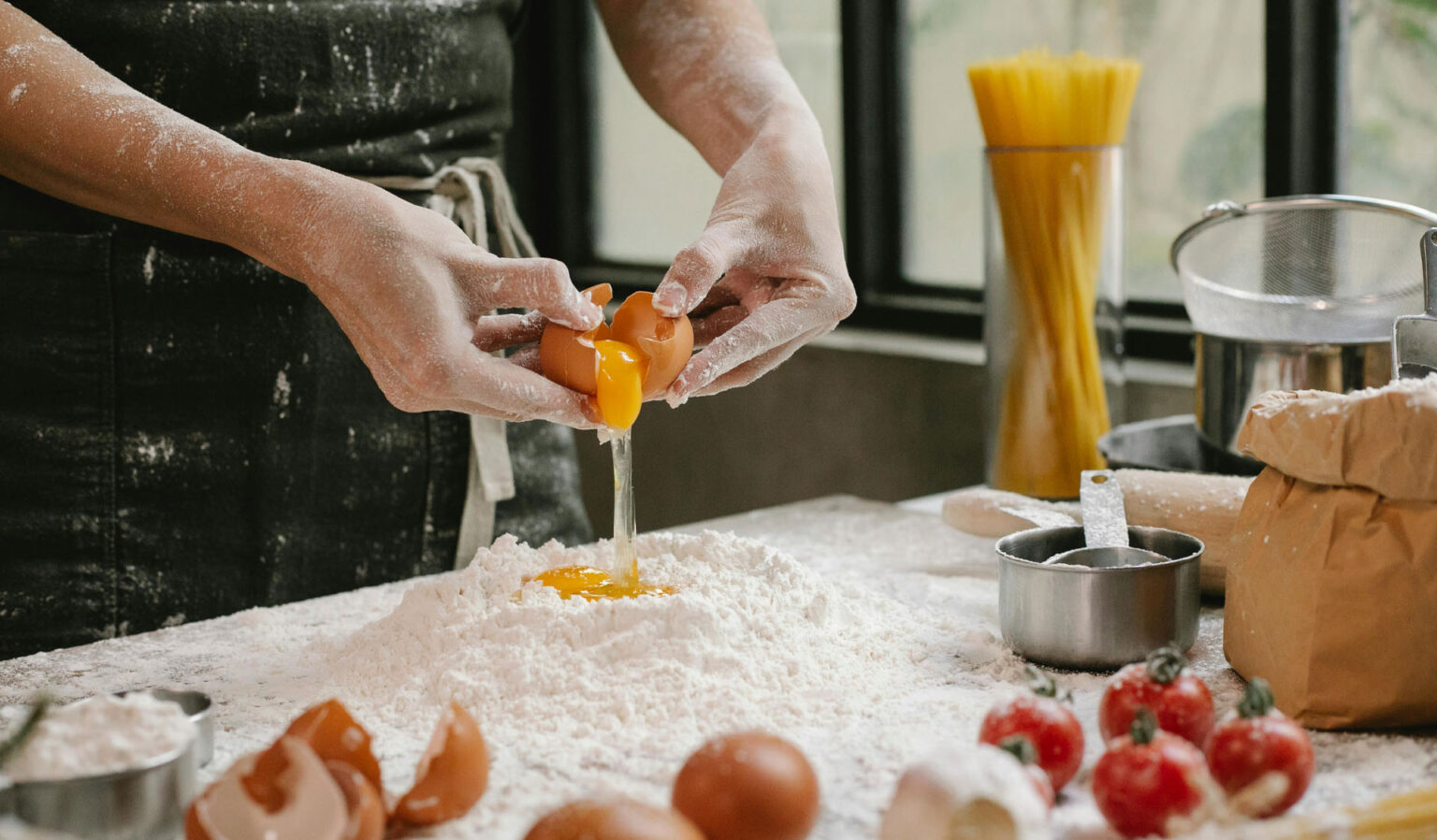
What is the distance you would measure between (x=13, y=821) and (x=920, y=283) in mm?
2139

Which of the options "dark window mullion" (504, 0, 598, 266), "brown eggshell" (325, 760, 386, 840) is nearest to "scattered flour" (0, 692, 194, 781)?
"brown eggshell" (325, 760, 386, 840)

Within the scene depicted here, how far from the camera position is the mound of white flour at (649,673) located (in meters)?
0.96

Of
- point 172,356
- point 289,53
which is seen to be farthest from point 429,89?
point 172,356

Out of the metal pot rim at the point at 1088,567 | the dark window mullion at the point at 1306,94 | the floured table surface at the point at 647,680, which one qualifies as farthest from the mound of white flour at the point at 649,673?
the dark window mullion at the point at 1306,94

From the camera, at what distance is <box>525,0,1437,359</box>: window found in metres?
1.92

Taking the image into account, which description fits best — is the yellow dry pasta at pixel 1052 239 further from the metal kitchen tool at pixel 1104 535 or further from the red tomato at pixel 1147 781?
the red tomato at pixel 1147 781

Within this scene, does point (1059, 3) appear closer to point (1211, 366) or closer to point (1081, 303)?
point (1081, 303)

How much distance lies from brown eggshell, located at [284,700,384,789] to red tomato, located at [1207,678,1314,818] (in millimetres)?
517

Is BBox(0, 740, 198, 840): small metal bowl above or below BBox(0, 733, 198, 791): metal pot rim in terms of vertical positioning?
below

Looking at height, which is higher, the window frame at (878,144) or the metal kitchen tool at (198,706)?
the window frame at (878,144)

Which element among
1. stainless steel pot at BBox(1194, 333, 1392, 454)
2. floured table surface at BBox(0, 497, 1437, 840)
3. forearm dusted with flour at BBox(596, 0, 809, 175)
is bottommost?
floured table surface at BBox(0, 497, 1437, 840)

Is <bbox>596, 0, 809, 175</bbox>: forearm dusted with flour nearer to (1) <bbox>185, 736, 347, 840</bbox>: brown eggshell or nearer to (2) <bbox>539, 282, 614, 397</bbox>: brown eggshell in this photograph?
(2) <bbox>539, 282, 614, 397</bbox>: brown eggshell

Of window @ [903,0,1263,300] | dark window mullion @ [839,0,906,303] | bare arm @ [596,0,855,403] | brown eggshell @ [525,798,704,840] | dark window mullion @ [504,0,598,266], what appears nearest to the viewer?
brown eggshell @ [525,798,704,840]

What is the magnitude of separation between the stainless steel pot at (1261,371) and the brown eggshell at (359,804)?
3.24 feet
